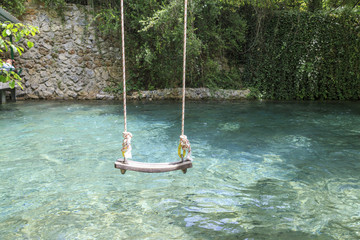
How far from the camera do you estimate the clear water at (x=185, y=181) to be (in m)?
3.38

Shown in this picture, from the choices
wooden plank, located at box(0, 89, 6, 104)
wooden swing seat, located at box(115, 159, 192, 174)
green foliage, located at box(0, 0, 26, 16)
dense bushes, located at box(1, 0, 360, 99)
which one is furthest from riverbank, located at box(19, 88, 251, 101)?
wooden swing seat, located at box(115, 159, 192, 174)

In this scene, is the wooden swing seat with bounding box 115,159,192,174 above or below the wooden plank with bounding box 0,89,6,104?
above

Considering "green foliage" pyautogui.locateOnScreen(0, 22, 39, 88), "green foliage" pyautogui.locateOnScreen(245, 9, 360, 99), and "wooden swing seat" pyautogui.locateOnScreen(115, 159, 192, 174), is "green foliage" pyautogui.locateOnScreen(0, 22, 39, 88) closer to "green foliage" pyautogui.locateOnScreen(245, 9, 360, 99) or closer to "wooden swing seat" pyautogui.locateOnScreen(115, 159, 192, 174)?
"wooden swing seat" pyautogui.locateOnScreen(115, 159, 192, 174)

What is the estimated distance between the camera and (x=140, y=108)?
11.0 m

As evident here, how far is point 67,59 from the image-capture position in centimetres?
1308

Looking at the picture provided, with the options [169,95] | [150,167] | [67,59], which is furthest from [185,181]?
[67,59]

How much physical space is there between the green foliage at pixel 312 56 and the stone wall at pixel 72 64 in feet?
5.71

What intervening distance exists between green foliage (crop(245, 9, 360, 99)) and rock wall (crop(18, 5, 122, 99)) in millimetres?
6401

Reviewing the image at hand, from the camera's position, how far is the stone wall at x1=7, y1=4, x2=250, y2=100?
1278cm

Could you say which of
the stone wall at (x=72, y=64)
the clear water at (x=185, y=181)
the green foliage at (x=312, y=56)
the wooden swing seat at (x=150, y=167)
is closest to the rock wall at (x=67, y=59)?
the stone wall at (x=72, y=64)

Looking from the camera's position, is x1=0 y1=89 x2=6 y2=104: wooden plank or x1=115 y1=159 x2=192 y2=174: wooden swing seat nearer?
x1=115 y1=159 x2=192 y2=174: wooden swing seat

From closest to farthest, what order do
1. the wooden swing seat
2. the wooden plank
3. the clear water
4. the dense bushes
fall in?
the wooden swing seat, the clear water, the wooden plank, the dense bushes

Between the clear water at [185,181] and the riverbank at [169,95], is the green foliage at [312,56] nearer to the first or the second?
the riverbank at [169,95]

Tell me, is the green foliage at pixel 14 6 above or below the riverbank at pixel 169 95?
above
